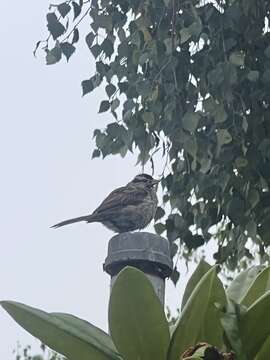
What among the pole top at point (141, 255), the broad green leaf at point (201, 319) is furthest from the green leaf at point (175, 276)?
the broad green leaf at point (201, 319)

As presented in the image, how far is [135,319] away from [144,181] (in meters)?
3.52

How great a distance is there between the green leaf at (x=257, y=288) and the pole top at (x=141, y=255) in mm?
266

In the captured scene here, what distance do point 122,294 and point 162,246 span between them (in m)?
0.41

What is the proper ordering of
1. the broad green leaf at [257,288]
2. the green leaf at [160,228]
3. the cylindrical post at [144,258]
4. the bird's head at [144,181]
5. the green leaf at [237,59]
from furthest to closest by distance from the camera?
the bird's head at [144,181], the green leaf at [160,228], the green leaf at [237,59], the cylindrical post at [144,258], the broad green leaf at [257,288]

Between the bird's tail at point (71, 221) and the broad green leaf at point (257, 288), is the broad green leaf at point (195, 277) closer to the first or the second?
the broad green leaf at point (257, 288)

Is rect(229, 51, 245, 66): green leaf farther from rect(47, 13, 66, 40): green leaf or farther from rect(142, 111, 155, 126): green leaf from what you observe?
rect(47, 13, 66, 40): green leaf

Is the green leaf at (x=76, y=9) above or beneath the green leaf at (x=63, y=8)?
above

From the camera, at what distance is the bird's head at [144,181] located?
4.36 metres

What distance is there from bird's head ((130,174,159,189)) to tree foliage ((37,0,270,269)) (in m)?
0.46

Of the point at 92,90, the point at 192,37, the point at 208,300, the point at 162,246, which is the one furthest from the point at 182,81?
the point at 208,300

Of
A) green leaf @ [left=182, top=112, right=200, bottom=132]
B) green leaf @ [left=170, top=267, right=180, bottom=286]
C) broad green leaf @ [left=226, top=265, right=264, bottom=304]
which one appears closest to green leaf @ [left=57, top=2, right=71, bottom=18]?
green leaf @ [left=182, top=112, right=200, bottom=132]

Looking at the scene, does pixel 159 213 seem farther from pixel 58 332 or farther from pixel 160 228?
pixel 58 332

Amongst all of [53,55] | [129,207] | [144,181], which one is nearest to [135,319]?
[53,55]

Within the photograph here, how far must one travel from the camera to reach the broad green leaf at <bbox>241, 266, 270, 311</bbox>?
946mm
